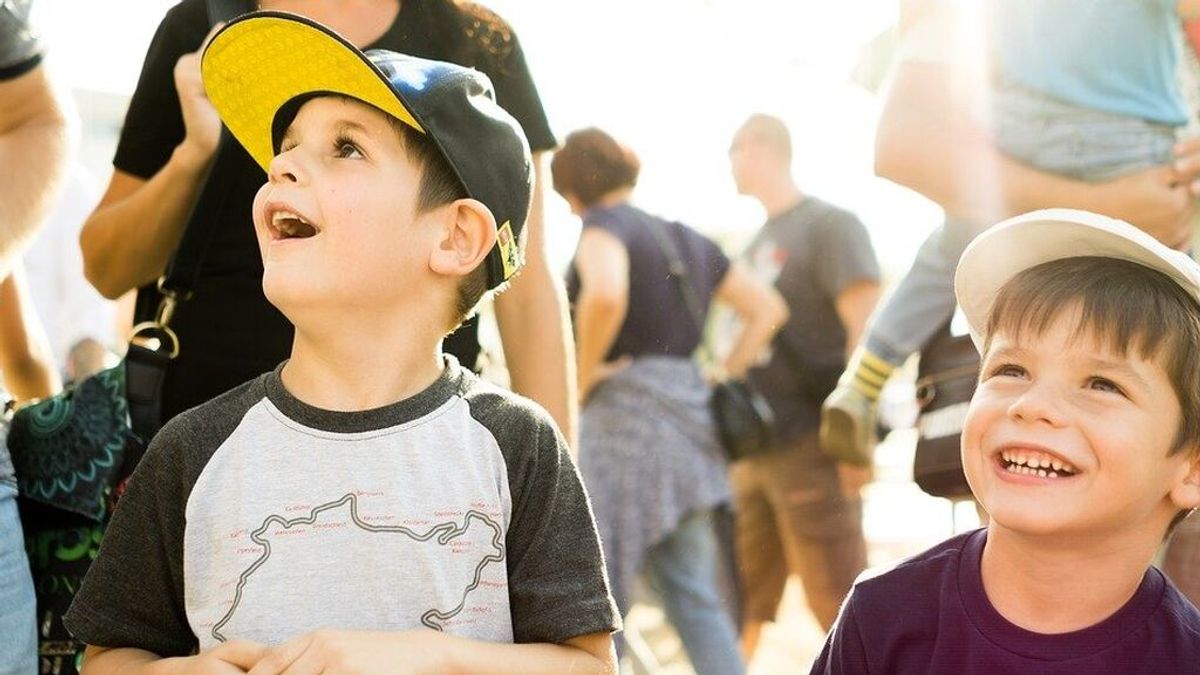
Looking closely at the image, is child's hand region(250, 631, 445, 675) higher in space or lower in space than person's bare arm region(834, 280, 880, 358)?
higher

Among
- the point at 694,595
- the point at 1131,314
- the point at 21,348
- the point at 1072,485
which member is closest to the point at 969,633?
the point at 1072,485

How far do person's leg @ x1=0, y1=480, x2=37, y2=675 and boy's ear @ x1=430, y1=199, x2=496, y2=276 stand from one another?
71cm

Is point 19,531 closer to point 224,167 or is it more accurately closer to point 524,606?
point 224,167

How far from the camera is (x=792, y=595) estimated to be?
785cm

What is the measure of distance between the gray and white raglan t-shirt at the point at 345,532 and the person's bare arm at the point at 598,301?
2611 mm

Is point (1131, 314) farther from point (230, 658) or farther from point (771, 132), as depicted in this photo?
point (771, 132)

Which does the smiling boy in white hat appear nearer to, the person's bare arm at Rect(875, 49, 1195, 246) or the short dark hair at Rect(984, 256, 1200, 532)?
the short dark hair at Rect(984, 256, 1200, 532)

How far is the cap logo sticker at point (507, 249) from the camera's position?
2.05m

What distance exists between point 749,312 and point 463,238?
9.75ft

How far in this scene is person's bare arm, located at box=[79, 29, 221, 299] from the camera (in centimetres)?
233

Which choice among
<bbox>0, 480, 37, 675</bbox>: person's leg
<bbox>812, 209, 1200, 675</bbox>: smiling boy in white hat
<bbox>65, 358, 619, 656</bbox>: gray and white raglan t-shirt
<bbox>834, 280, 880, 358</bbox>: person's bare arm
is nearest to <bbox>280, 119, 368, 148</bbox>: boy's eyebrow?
<bbox>65, 358, 619, 656</bbox>: gray and white raglan t-shirt

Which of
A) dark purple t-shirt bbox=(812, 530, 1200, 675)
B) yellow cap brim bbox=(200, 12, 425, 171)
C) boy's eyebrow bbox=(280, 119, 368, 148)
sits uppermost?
yellow cap brim bbox=(200, 12, 425, 171)

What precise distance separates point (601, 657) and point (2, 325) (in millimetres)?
1350

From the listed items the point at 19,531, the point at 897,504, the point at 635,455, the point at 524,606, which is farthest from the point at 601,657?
the point at 897,504
